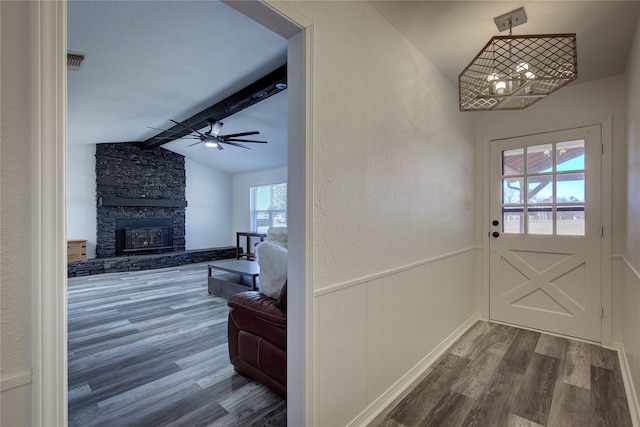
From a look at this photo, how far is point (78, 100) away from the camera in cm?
363

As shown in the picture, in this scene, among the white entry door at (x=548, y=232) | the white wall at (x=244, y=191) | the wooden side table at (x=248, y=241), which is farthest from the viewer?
the white wall at (x=244, y=191)

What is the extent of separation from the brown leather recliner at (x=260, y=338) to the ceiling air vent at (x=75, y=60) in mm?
2444

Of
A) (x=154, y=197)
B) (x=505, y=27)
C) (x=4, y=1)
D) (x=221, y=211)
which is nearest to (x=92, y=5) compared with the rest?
(x=4, y=1)

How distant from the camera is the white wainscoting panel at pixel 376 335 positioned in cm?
150

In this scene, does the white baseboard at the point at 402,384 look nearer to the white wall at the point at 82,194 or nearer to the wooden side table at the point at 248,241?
the wooden side table at the point at 248,241

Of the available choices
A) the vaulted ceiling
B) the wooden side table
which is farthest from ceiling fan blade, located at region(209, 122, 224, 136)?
the wooden side table

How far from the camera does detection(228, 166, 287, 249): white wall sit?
25.5 ft

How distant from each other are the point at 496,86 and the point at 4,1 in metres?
2.02

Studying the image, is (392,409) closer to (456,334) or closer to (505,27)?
(456,334)

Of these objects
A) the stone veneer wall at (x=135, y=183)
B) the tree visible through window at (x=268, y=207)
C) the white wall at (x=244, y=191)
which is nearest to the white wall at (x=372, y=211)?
the tree visible through window at (x=268, y=207)

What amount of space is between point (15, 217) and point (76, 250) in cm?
681

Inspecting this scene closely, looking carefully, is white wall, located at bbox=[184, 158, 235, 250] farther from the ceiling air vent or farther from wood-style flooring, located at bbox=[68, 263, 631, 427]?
the ceiling air vent

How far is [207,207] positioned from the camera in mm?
8398

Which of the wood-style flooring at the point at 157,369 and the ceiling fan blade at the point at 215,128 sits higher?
the ceiling fan blade at the point at 215,128
